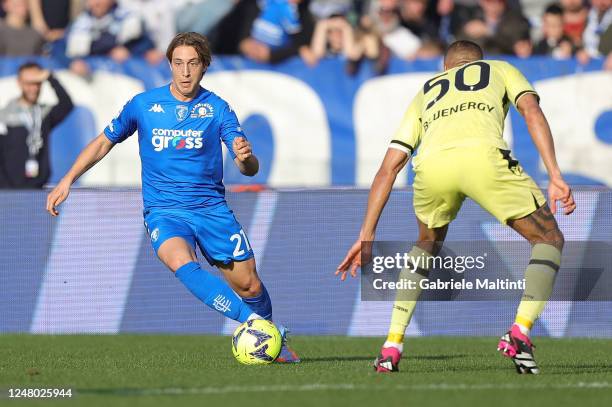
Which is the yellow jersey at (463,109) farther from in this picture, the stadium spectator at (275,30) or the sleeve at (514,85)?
the stadium spectator at (275,30)

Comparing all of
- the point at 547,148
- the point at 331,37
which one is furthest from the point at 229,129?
the point at 331,37

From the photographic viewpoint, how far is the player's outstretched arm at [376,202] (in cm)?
800

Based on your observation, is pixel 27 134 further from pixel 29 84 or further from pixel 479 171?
pixel 479 171

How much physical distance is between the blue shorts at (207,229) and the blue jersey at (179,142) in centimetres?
7

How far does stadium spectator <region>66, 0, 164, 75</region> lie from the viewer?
1611 centimetres

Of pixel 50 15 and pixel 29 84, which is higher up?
pixel 50 15

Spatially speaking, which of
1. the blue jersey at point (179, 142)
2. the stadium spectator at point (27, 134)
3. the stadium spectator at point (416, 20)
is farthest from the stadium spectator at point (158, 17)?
the blue jersey at point (179, 142)

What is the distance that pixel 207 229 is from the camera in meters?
9.11

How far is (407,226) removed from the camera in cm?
1241

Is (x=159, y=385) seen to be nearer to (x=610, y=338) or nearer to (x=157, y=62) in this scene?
(x=610, y=338)

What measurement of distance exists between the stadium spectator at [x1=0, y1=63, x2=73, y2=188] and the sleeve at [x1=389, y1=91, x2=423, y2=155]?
6.97 m

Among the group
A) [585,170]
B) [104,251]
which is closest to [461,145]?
[104,251]

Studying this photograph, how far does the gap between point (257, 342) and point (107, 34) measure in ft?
27.1

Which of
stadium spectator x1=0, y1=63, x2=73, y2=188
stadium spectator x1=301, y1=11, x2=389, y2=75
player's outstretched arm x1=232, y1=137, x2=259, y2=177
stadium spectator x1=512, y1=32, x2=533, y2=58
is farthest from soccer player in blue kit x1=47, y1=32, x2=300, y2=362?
stadium spectator x1=512, y1=32, x2=533, y2=58
